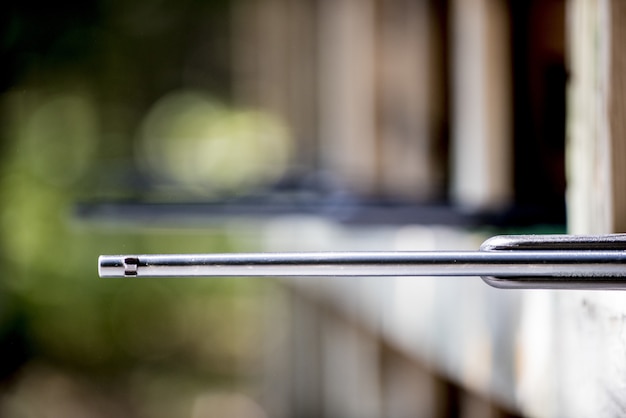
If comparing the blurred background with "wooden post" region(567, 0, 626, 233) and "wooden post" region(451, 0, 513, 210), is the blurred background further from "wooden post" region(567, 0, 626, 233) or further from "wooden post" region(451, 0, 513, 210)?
"wooden post" region(567, 0, 626, 233)

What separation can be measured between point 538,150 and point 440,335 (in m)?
0.46

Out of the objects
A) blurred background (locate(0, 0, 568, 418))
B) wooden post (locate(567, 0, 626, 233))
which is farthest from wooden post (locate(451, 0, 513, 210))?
wooden post (locate(567, 0, 626, 233))

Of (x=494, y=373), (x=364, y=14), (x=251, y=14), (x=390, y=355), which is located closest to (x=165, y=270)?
(x=494, y=373)

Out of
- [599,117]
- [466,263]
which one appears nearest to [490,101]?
[599,117]

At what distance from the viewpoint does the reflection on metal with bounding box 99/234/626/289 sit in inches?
13.1

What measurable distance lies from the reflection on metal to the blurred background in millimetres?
301

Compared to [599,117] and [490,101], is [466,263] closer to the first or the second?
[599,117]

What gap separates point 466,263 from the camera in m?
0.34

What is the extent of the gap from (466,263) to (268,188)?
1731 millimetres

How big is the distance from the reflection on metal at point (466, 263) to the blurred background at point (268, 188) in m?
0.30

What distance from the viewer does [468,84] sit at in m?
1.36

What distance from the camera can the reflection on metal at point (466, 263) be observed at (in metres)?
0.33

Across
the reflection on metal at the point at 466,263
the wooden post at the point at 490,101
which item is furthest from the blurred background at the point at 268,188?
the reflection on metal at the point at 466,263

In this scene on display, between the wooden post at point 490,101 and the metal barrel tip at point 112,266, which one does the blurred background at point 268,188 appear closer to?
the wooden post at point 490,101
